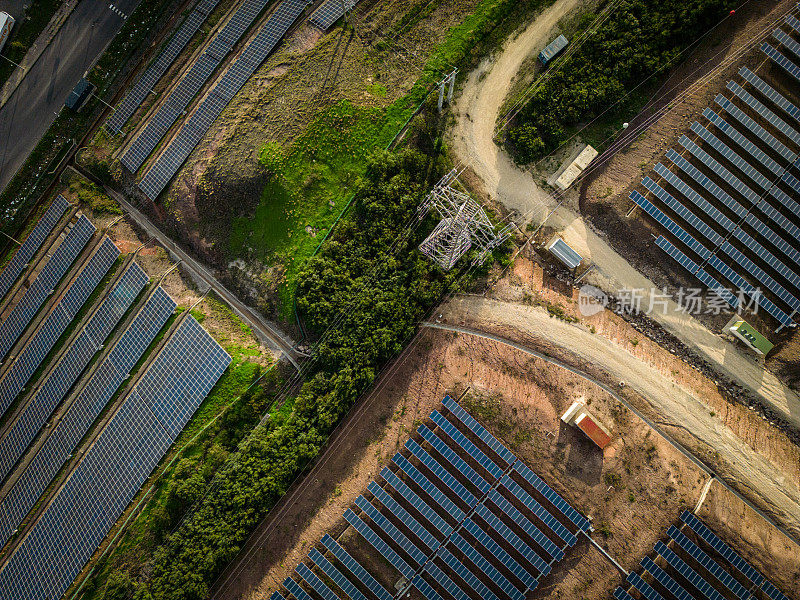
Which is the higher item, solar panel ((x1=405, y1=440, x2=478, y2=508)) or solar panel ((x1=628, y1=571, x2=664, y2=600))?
solar panel ((x1=628, y1=571, x2=664, y2=600))

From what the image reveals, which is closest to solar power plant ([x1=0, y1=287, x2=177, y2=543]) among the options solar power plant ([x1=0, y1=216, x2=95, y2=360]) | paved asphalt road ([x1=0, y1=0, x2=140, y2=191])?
solar power plant ([x1=0, y1=216, x2=95, y2=360])

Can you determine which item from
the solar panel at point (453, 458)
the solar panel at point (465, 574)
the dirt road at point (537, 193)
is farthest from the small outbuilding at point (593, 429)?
the solar panel at point (465, 574)

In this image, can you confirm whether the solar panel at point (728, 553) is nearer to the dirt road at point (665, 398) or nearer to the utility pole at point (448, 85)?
the dirt road at point (665, 398)

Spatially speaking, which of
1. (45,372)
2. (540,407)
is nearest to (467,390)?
(540,407)

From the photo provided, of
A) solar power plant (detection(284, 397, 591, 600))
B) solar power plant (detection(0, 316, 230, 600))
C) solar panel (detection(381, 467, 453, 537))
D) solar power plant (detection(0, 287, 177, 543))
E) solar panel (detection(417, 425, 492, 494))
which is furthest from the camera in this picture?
solar power plant (detection(0, 287, 177, 543))

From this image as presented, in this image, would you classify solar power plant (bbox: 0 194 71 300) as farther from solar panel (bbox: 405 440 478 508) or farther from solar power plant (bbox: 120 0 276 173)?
solar panel (bbox: 405 440 478 508)

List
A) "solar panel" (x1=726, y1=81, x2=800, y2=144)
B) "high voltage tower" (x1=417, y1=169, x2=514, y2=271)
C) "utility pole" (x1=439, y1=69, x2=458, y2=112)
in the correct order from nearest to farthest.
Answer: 1. "high voltage tower" (x1=417, y1=169, x2=514, y2=271)
2. "solar panel" (x1=726, y1=81, x2=800, y2=144)
3. "utility pole" (x1=439, y1=69, x2=458, y2=112)

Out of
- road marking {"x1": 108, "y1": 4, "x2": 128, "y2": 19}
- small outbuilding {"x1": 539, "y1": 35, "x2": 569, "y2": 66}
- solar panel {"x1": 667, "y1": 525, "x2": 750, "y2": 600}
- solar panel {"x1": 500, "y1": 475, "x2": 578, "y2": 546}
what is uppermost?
small outbuilding {"x1": 539, "y1": 35, "x2": 569, "y2": 66}
